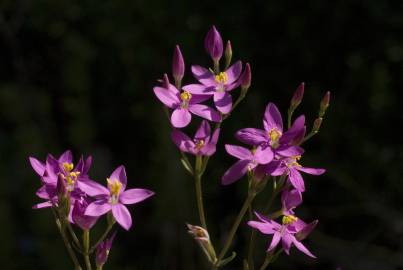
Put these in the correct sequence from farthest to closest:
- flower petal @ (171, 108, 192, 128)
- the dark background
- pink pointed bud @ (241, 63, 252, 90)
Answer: the dark background < pink pointed bud @ (241, 63, 252, 90) < flower petal @ (171, 108, 192, 128)

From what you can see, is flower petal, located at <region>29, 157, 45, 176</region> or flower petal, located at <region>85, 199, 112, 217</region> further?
flower petal, located at <region>29, 157, 45, 176</region>

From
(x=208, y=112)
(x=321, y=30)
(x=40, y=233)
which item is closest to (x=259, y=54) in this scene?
(x=321, y=30)

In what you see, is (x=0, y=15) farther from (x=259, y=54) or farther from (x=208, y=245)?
(x=208, y=245)

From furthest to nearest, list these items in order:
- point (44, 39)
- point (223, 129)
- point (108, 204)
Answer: point (44, 39) → point (223, 129) → point (108, 204)

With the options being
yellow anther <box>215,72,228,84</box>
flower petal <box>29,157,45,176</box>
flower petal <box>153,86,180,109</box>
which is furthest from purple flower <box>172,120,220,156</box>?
flower petal <box>29,157,45,176</box>

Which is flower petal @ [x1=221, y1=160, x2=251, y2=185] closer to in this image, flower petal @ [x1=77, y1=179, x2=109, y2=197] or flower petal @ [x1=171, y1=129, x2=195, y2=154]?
flower petal @ [x1=171, y1=129, x2=195, y2=154]

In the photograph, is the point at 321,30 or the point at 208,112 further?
the point at 321,30

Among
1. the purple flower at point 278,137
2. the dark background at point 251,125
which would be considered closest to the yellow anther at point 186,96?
the purple flower at point 278,137

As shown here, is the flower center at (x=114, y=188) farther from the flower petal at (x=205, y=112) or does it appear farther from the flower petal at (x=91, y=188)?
the flower petal at (x=205, y=112)
